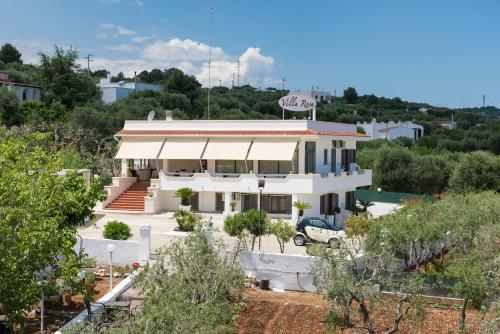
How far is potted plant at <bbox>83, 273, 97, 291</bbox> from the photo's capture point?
2086cm

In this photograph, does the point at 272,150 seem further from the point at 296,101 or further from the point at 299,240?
the point at 299,240

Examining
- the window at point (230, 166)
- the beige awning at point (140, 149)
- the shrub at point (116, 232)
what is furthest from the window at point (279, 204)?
the shrub at point (116, 232)

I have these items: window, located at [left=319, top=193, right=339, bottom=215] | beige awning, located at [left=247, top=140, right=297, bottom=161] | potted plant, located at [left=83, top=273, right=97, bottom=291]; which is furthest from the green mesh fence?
potted plant, located at [left=83, top=273, right=97, bottom=291]

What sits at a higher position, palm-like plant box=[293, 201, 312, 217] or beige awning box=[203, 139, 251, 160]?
beige awning box=[203, 139, 251, 160]

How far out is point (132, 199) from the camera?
3950 centimetres

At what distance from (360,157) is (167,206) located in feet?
115

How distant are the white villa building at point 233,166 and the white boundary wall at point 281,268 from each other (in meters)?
12.5

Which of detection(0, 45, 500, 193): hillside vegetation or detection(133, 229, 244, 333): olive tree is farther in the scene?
detection(0, 45, 500, 193): hillside vegetation

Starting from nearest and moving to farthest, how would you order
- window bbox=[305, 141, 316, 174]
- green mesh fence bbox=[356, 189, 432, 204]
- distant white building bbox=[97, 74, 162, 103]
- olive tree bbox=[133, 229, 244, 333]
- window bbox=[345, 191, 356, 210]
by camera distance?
olive tree bbox=[133, 229, 244, 333]
window bbox=[305, 141, 316, 174]
window bbox=[345, 191, 356, 210]
green mesh fence bbox=[356, 189, 432, 204]
distant white building bbox=[97, 74, 162, 103]

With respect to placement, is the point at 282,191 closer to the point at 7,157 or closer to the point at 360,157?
the point at 7,157

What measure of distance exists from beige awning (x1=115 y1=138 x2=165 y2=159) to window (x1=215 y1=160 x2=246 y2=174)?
377 centimetres

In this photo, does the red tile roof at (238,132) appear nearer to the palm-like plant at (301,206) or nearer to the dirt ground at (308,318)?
the palm-like plant at (301,206)

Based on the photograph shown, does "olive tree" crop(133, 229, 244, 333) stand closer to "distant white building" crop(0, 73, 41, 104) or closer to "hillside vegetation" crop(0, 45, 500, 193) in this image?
"hillside vegetation" crop(0, 45, 500, 193)

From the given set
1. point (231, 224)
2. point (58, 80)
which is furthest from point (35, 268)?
point (58, 80)
